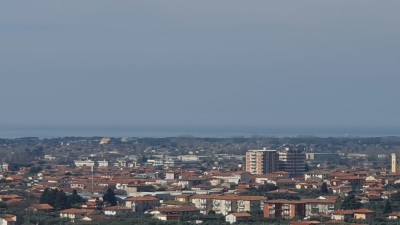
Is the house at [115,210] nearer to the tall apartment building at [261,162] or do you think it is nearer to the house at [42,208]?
the house at [42,208]

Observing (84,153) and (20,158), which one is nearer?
(20,158)

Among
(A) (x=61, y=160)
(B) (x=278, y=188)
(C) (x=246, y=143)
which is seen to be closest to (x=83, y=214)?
(B) (x=278, y=188)

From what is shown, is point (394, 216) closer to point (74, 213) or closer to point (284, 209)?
point (284, 209)

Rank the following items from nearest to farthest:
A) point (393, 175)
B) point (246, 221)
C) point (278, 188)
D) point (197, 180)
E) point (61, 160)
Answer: point (246, 221) → point (278, 188) → point (197, 180) → point (393, 175) → point (61, 160)

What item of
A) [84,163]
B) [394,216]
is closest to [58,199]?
[394,216]

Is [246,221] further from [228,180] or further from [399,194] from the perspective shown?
[228,180]

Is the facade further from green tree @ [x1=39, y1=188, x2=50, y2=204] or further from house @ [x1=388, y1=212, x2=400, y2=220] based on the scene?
house @ [x1=388, y1=212, x2=400, y2=220]
